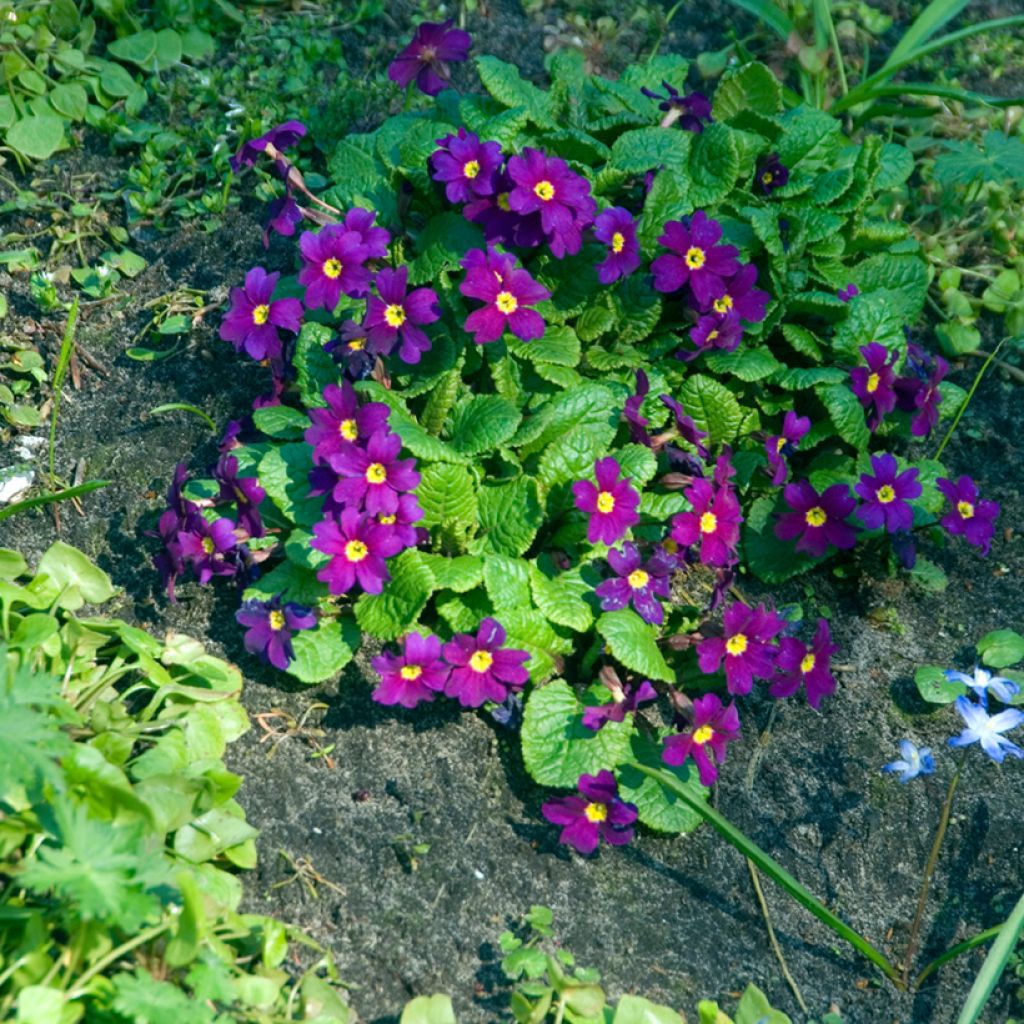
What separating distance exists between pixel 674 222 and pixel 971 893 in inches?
70.5

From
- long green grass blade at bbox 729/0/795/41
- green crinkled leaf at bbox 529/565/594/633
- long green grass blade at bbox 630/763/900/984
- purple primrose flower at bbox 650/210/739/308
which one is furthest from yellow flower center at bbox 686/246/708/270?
long green grass blade at bbox 729/0/795/41

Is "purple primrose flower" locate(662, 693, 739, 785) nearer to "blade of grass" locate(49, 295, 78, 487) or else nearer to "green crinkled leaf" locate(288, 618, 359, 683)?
"green crinkled leaf" locate(288, 618, 359, 683)

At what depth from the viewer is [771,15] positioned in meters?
4.43

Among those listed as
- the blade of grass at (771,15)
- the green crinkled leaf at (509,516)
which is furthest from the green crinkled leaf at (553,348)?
the blade of grass at (771,15)

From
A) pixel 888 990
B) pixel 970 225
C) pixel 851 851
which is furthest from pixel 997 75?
pixel 888 990

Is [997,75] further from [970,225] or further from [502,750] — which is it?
[502,750]

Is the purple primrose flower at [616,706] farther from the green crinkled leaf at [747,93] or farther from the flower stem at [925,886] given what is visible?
the green crinkled leaf at [747,93]

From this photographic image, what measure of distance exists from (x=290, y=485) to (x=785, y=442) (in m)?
1.31

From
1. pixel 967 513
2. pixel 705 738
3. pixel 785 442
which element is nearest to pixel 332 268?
pixel 785 442

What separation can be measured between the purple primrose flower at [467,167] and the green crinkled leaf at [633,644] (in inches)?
43.9

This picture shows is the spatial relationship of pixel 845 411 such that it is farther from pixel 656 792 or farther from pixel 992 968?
Answer: pixel 992 968

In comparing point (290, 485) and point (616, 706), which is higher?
point (290, 485)

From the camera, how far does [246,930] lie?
2492 mm

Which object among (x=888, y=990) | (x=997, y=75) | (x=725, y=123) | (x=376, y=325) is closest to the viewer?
(x=888, y=990)
